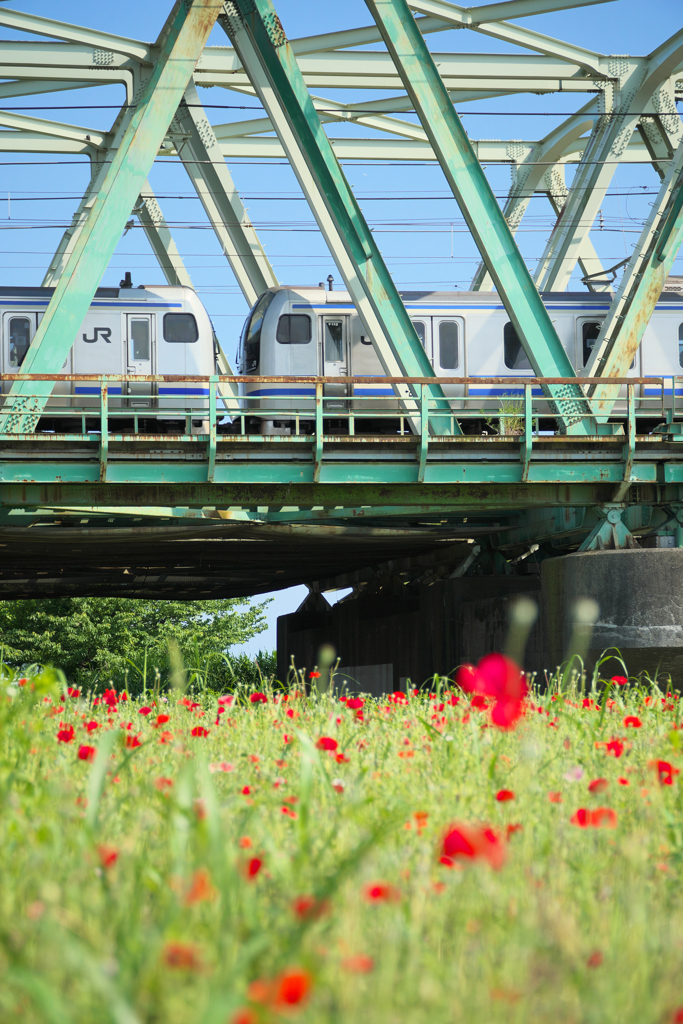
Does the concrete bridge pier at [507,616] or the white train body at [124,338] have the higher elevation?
the white train body at [124,338]

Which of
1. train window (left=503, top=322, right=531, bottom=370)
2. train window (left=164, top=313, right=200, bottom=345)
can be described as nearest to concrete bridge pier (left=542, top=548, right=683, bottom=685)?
train window (left=503, top=322, right=531, bottom=370)

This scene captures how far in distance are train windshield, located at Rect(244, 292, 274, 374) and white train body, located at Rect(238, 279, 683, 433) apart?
34mm

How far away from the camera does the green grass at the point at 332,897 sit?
199 cm

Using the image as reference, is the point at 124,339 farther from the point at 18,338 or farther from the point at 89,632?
the point at 89,632

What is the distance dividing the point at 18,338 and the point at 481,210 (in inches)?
533

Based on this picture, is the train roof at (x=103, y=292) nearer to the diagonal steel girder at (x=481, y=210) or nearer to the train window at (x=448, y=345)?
the train window at (x=448, y=345)

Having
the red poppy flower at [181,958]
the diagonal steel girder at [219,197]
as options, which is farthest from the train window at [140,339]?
the red poppy flower at [181,958]

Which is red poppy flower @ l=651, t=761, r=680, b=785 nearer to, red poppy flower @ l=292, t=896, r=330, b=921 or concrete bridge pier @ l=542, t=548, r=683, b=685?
red poppy flower @ l=292, t=896, r=330, b=921

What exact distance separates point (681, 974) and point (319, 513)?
1669 centimetres

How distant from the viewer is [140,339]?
2481 centimetres

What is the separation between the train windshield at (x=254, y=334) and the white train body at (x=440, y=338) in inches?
1.3

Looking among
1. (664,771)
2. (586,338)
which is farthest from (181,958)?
(586,338)

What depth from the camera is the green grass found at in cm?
199

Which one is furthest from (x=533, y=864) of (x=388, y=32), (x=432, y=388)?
(x=388, y=32)
